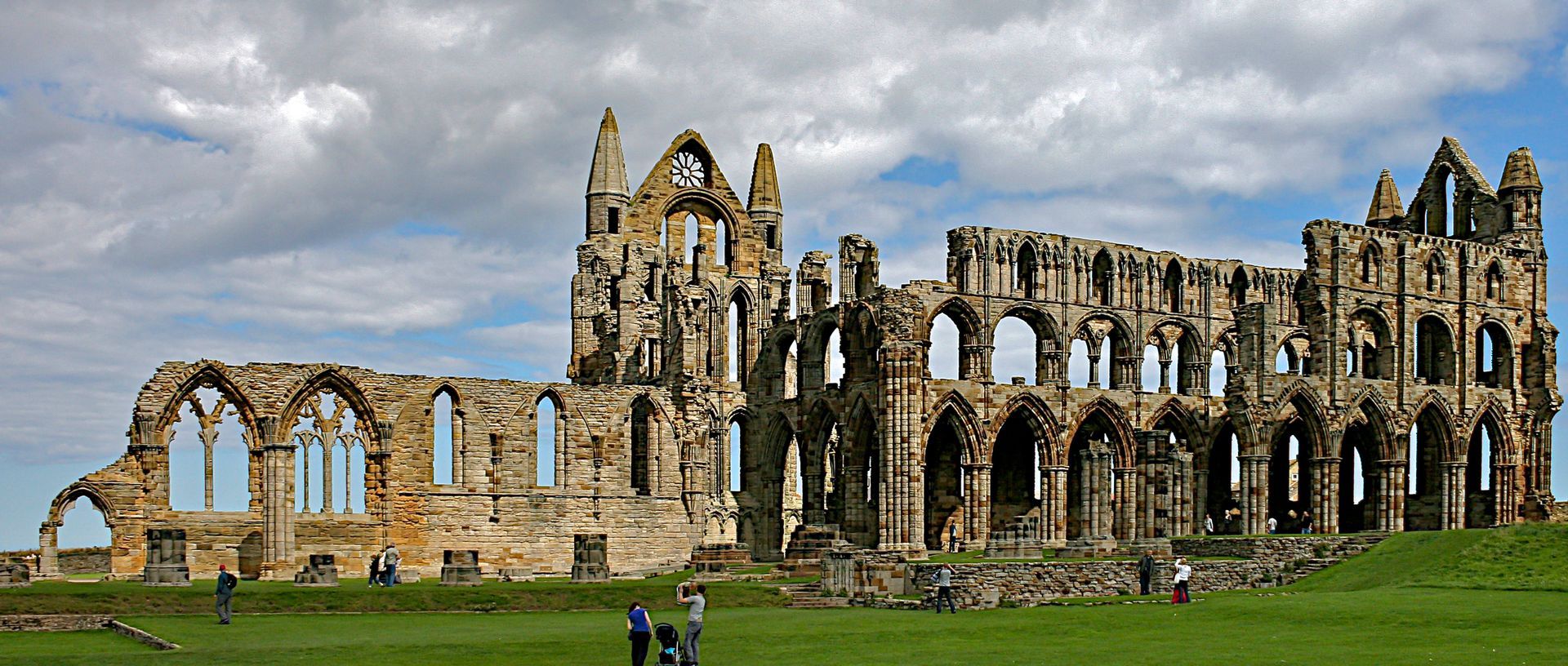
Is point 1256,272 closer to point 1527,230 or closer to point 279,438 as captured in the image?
point 1527,230

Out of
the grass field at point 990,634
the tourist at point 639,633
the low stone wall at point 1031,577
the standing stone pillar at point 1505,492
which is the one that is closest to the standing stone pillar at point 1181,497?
the low stone wall at point 1031,577

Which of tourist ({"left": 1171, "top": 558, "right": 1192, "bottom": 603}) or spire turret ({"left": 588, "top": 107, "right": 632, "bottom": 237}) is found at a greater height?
spire turret ({"left": 588, "top": 107, "right": 632, "bottom": 237})

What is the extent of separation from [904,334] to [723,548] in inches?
339

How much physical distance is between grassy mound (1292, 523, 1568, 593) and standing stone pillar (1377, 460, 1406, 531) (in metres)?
15.6

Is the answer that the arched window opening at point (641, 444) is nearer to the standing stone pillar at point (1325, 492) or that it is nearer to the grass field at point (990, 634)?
the grass field at point (990, 634)

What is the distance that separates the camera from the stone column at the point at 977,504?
5281cm

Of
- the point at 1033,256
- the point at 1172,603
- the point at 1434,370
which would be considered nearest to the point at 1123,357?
the point at 1033,256

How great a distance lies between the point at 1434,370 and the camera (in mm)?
60906

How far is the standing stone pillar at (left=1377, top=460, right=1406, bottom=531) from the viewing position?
57844mm

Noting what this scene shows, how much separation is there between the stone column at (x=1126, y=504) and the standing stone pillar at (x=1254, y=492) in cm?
328

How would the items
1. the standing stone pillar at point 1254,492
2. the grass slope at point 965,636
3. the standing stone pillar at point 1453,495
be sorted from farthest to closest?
the standing stone pillar at point 1453,495
the standing stone pillar at point 1254,492
the grass slope at point 965,636

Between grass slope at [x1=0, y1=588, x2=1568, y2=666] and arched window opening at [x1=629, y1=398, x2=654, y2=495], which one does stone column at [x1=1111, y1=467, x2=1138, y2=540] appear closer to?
arched window opening at [x1=629, y1=398, x2=654, y2=495]

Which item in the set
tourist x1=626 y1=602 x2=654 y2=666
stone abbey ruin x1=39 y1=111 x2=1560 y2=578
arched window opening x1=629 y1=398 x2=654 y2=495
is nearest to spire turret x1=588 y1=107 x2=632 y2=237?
stone abbey ruin x1=39 y1=111 x2=1560 y2=578

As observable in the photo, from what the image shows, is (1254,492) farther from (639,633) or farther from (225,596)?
(639,633)
